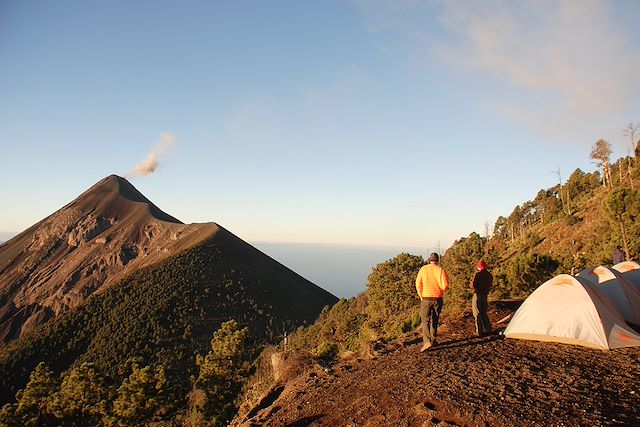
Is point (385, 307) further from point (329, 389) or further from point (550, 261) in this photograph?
point (329, 389)

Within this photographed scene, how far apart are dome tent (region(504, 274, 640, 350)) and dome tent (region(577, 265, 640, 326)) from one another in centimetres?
210

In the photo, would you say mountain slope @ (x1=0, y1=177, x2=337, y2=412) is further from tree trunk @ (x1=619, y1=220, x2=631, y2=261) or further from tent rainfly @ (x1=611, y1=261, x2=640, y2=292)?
tent rainfly @ (x1=611, y1=261, x2=640, y2=292)

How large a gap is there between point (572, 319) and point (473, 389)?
4042mm

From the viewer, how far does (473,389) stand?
6.68 meters

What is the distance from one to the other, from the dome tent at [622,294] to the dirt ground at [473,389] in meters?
3.02

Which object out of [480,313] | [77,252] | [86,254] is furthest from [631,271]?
[77,252]

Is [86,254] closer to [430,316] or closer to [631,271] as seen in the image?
[430,316]

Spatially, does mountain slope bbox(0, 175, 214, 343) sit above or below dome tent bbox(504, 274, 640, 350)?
above

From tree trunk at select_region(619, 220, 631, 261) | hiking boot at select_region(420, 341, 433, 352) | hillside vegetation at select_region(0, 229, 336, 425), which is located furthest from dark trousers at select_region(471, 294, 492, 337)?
hillside vegetation at select_region(0, 229, 336, 425)

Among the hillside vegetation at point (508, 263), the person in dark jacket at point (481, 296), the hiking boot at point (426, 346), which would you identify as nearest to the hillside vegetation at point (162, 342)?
the hillside vegetation at point (508, 263)

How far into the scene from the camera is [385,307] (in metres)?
35.7

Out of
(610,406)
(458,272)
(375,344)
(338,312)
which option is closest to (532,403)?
(610,406)

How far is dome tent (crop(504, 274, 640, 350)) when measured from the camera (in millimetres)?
8773

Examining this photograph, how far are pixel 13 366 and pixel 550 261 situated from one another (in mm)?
84993
